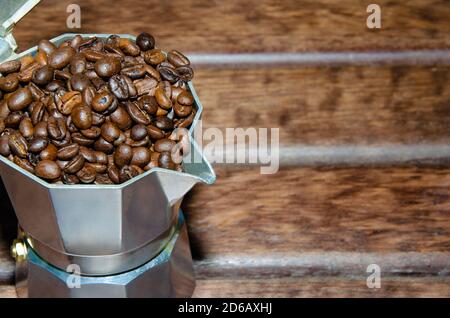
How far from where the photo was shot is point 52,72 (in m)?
0.66

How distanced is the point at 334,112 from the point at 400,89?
12 cm

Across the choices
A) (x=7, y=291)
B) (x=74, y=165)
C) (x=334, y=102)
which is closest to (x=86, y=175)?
(x=74, y=165)

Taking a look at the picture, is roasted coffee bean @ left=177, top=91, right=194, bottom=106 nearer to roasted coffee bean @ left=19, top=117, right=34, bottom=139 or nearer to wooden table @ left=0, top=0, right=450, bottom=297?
roasted coffee bean @ left=19, top=117, right=34, bottom=139

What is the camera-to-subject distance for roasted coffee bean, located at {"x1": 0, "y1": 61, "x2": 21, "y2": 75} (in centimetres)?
66

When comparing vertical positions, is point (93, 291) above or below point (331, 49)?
below

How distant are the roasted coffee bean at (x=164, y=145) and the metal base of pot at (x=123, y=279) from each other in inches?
5.9

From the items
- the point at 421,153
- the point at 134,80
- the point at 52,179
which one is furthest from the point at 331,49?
the point at 52,179

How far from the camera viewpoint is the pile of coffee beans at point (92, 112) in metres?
0.61

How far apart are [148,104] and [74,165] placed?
95 mm

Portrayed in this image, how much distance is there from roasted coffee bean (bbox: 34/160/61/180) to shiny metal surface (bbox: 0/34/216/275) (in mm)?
12

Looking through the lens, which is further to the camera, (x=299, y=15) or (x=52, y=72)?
(x=299, y=15)

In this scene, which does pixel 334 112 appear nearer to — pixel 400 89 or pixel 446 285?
pixel 400 89

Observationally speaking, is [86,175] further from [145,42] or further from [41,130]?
[145,42]

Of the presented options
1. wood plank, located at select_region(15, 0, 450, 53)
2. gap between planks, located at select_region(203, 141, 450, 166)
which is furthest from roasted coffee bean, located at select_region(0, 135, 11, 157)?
wood plank, located at select_region(15, 0, 450, 53)
